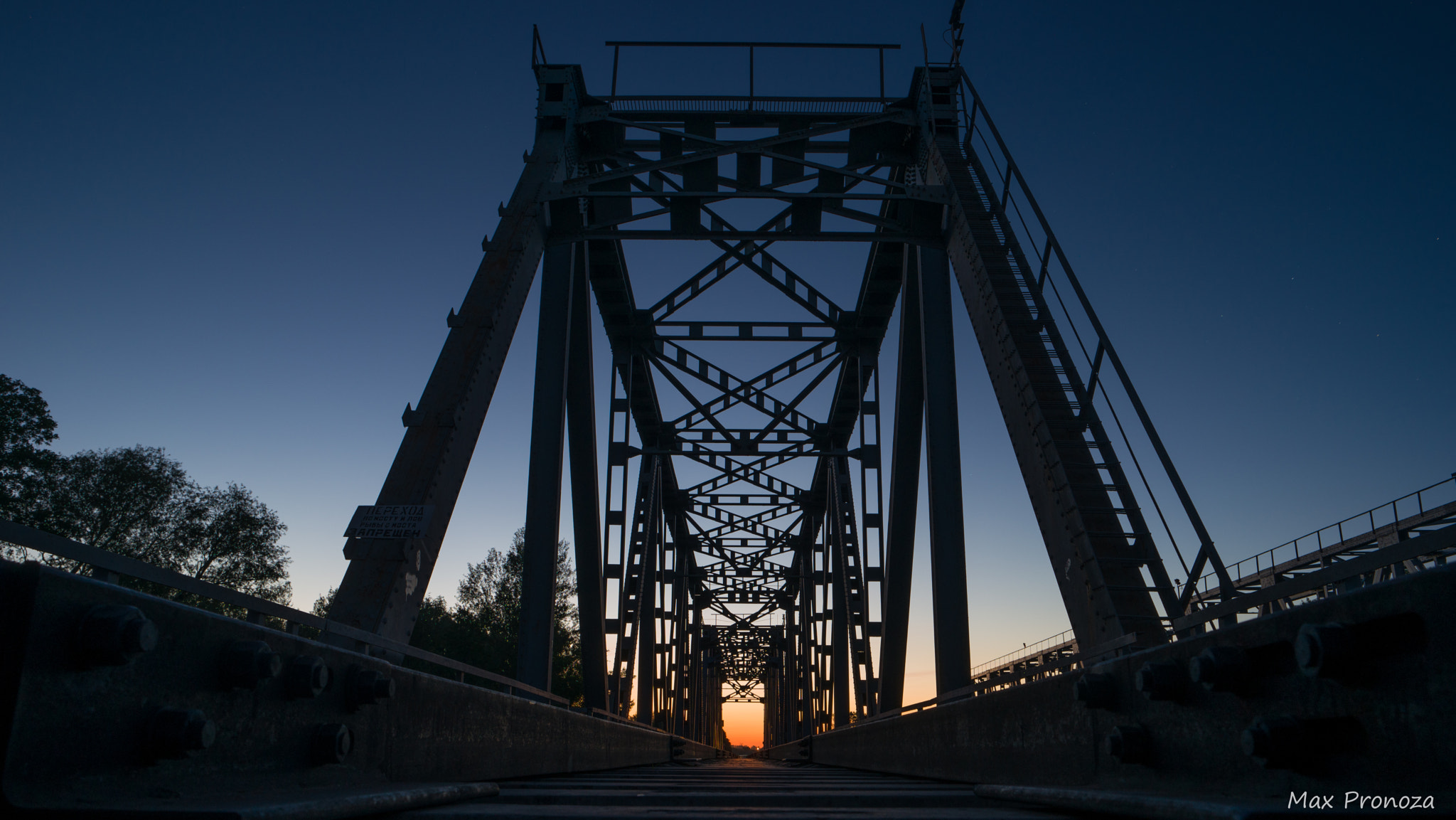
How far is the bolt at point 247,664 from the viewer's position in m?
2.93

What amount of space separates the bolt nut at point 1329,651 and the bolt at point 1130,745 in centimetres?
119

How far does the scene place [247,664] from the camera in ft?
9.61

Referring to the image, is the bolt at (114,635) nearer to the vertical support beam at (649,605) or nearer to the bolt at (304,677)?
the bolt at (304,677)

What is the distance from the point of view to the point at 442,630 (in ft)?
180

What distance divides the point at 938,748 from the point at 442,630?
52.3m

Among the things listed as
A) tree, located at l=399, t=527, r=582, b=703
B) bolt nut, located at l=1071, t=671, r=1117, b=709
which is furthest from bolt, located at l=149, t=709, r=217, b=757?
tree, located at l=399, t=527, r=582, b=703

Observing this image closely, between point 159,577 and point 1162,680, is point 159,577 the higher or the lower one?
the higher one

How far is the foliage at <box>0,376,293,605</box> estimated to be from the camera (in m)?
33.8

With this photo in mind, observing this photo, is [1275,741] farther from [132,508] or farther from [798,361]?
[132,508]

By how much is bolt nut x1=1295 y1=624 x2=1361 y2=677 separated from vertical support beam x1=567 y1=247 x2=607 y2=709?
12.3m

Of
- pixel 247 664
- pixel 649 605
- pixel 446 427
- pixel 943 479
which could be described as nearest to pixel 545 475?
pixel 446 427

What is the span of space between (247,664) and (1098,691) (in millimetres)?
3294

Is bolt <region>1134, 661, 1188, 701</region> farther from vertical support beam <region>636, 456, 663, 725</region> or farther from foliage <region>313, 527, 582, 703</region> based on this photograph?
foliage <region>313, 527, 582, 703</region>

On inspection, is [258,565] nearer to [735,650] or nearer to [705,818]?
[735,650]
